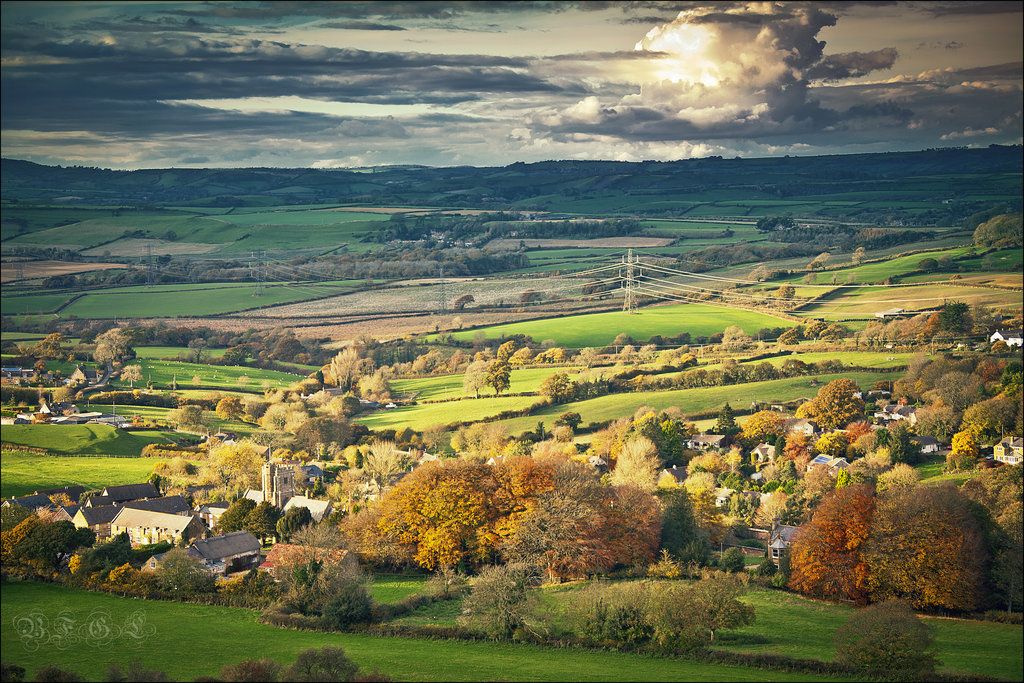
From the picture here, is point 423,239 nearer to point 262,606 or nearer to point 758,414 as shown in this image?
point 758,414

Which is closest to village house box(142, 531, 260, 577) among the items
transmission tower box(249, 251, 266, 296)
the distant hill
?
transmission tower box(249, 251, 266, 296)

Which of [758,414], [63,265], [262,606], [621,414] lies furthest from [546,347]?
[63,265]

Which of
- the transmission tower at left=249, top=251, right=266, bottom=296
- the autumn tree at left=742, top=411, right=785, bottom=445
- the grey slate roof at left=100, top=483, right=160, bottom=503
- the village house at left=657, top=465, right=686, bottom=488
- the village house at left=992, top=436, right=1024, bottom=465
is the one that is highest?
the transmission tower at left=249, top=251, right=266, bottom=296

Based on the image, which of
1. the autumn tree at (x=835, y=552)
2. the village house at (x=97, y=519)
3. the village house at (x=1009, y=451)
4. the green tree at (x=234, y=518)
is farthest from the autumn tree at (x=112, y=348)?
the village house at (x=1009, y=451)

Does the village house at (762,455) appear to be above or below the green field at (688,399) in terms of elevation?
below

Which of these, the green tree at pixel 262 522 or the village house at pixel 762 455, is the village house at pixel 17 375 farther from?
the village house at pixel 762 455

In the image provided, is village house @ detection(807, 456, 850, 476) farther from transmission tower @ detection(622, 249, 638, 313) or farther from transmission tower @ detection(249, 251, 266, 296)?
transmission tower @ detection(249, 251, 266, 296)

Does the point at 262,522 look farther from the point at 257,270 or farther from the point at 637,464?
the point at 257,270
